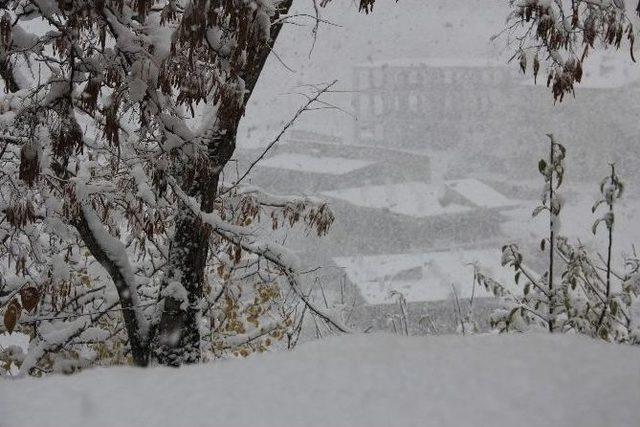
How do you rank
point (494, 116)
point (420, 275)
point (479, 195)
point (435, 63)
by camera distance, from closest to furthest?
point (420, 275) → point (479, 195) → point (494, 116) → point (435, 63)

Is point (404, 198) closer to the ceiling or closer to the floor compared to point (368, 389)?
closer to the floor

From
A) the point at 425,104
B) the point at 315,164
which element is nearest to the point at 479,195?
the point at 315,164

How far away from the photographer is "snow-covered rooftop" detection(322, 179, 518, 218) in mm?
32406

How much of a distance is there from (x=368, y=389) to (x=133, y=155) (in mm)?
2532

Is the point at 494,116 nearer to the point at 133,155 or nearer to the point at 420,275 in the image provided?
the point at 420,275

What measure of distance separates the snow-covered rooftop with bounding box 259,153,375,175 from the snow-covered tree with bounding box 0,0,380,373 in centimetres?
3140

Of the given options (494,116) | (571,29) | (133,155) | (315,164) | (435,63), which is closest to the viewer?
(571,29)

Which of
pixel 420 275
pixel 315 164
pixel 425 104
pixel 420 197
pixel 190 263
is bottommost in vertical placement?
pixel 420 275

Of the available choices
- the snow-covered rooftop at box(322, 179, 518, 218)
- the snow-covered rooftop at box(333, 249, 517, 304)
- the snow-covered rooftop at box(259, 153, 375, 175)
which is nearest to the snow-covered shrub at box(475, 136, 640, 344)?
the snow-covered rooftop at box(333, 249, 517, 304)

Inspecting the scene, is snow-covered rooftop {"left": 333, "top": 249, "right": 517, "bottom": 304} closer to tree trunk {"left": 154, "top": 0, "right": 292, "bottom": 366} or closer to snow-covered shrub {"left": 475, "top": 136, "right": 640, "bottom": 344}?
snow-covered shrub {"left": 475, "top": 136, "right": 640, "bottom": 344}

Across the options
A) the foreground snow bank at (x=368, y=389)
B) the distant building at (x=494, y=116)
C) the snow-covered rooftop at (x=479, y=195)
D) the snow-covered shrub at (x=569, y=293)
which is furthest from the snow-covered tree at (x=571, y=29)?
the distant building at (x=494, y=116)

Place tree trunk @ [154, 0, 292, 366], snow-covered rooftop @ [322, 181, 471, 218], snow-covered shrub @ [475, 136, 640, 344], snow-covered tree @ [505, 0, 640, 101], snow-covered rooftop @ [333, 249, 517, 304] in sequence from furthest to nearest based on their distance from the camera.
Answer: snow-covered rooftop @ [322, 181, 471, 218] < snow-covered rooftop @ [333, 249, 517, 304] < snow-covered shrub @ [475, 136, 640, 344] < tree trunk @ [154, 0, 292, 366] < snow-covered tree @ [505, 0, 640, 101]

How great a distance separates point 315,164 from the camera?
38.6m

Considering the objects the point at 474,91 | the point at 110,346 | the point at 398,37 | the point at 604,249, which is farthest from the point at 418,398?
the point at 398,37
